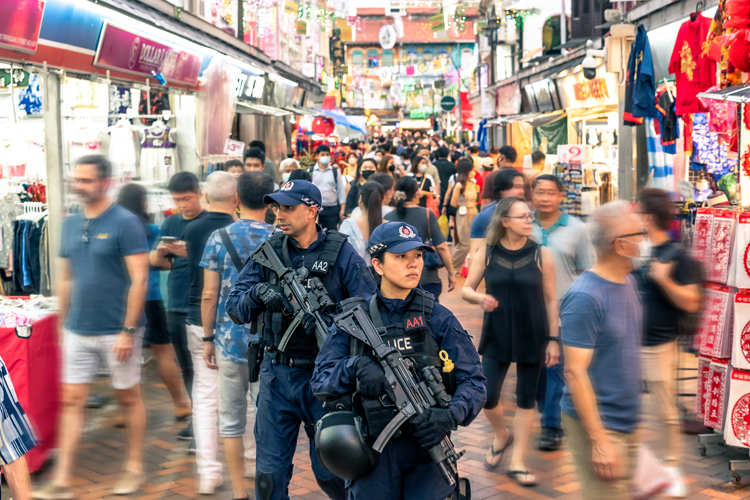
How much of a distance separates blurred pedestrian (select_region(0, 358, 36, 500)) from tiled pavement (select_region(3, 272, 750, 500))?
8.52 feet

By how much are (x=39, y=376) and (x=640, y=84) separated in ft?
25.4

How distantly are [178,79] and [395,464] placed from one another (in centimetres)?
1104

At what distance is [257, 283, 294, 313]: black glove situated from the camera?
4.18 meters

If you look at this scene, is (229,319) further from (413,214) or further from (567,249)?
(413,214)

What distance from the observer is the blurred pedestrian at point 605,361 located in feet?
11.8

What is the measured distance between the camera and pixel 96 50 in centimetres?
1015

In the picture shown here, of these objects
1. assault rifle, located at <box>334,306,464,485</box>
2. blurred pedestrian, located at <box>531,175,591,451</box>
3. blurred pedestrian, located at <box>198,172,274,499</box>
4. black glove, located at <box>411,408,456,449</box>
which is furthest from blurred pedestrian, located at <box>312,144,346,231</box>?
black glove, located at <box>411,408,456,449</box>

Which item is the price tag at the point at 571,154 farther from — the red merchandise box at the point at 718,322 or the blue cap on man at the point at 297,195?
the blue cap on man at the point at 297,195

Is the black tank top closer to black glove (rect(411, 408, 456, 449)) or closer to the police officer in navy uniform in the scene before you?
the police officer in navy uniform

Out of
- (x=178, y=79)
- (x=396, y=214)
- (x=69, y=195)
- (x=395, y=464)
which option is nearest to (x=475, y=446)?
(x=396, y=214)

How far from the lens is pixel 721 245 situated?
232 inches

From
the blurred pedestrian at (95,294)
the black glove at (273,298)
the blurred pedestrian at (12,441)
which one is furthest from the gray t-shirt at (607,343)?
the blurred pedestrian at (95,294)

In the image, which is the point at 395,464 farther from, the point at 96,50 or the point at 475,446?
the point at 96,50

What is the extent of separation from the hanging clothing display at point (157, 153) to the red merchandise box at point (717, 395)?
706cm
